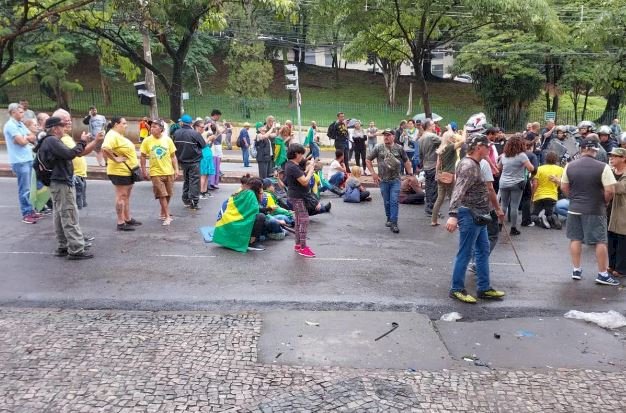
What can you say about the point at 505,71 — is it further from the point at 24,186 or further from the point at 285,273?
the point at 285,273

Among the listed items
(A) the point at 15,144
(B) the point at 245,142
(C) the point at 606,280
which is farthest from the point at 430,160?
(B) the point at 245,142

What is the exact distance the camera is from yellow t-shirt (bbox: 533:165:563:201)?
10.1 metres

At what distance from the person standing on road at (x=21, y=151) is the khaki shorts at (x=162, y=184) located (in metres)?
2.08

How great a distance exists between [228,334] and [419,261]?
3542 mm

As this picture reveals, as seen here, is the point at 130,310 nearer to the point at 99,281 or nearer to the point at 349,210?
the point at 99,281

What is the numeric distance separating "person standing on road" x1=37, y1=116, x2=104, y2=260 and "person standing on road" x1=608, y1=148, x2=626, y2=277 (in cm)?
641

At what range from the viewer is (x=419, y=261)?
26.7 feet

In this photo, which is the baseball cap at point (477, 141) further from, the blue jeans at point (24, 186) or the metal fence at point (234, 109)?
the metal fence at point (234, 109)

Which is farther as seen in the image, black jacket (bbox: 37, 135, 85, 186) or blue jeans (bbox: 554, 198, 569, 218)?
blue jeans (bbox: 554, 198, 569, 218)

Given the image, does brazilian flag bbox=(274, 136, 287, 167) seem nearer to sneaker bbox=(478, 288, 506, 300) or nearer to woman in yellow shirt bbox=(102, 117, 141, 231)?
woman in yellow shirt bbox=(102, 117, 141, 231)

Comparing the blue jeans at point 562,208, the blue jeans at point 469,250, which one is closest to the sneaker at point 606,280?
Answer: the blue jeans at point 469,250

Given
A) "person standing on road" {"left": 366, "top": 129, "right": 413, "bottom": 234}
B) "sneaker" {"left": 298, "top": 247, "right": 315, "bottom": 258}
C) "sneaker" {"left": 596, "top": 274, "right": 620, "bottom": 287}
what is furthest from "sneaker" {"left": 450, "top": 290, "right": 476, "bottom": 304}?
"person standing on road" {"left": 366, "top": 129, "right": 413, "bottom": 234}

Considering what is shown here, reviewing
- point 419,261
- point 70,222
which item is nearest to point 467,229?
point 419,261

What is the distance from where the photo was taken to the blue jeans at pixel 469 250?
6336 mm
